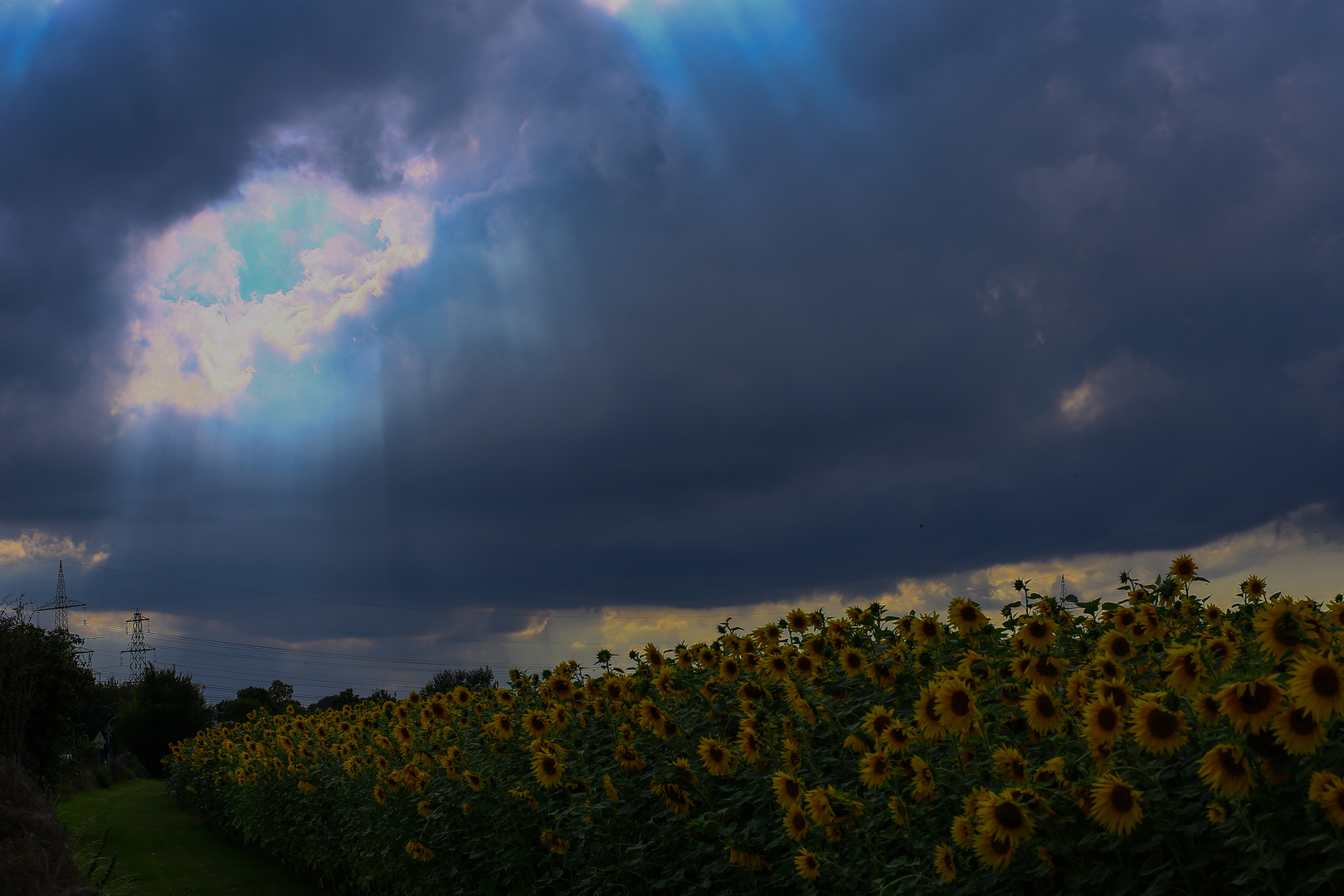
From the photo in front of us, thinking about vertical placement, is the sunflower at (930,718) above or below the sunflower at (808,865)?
above

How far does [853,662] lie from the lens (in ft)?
20.2

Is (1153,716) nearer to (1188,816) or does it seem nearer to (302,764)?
(1188,816)

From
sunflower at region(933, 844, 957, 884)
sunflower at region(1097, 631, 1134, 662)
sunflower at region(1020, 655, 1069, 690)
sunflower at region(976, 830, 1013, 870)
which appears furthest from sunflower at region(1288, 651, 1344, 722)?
sunflower at region(1097, 631, 1134, 662)

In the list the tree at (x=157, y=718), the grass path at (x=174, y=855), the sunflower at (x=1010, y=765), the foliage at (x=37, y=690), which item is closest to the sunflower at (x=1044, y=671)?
the sunflower at (x=1010, y=765)

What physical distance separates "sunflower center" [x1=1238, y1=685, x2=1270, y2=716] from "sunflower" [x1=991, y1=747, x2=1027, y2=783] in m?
0.97

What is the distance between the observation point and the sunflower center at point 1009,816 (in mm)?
3611

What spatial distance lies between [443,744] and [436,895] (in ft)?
5.36

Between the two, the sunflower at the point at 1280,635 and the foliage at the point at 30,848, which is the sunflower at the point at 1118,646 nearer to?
the sunflower at the point at 1280,635

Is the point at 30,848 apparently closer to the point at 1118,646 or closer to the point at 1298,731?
the point at 1118,646

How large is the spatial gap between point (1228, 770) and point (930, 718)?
4.47ft

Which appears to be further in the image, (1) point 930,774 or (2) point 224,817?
(2) point 224,817

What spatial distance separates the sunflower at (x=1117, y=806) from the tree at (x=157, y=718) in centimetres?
5674

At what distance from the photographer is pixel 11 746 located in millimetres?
26031

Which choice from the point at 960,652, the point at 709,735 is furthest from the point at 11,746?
the point at 960,652
